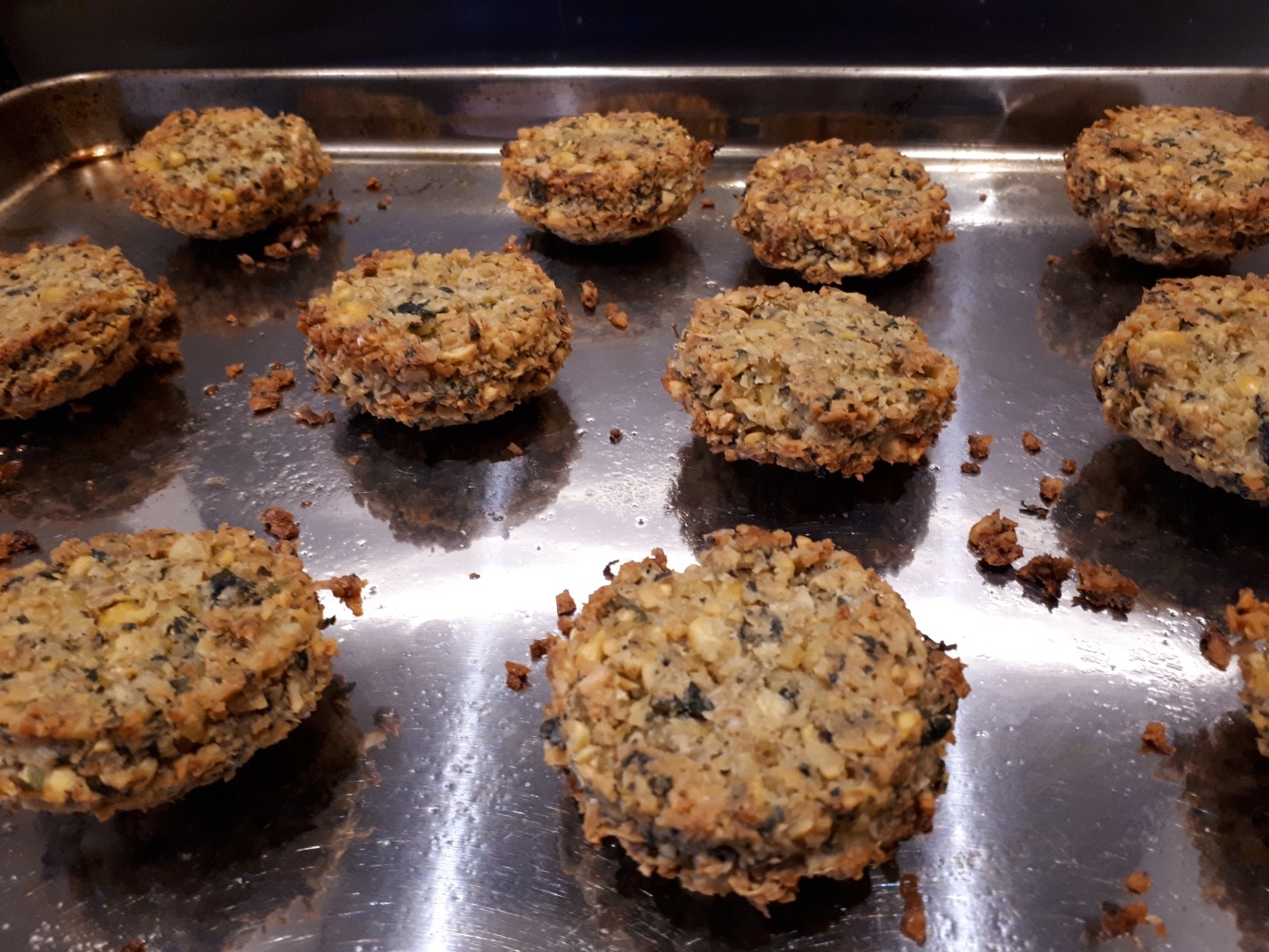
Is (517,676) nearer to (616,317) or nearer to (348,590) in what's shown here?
(348,590)

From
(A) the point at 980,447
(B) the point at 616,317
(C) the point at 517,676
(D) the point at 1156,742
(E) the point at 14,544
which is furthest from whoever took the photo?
(B) the point at 616,317

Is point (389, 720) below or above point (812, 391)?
below

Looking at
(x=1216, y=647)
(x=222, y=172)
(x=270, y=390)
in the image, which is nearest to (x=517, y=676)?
(x=270, y=390)

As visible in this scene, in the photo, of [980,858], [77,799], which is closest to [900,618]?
[980,858]

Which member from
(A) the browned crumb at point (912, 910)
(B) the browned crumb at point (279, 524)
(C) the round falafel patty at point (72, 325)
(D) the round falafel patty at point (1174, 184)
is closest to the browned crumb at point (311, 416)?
(B) the browned crumb at point (279, 524)

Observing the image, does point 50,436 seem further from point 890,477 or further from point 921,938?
point 921,938

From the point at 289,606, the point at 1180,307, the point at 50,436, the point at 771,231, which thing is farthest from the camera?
the point at 771,231

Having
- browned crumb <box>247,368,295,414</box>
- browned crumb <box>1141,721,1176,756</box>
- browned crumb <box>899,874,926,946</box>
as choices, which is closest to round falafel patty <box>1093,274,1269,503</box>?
browned crumb <box>1141,721,1176,756</box>
